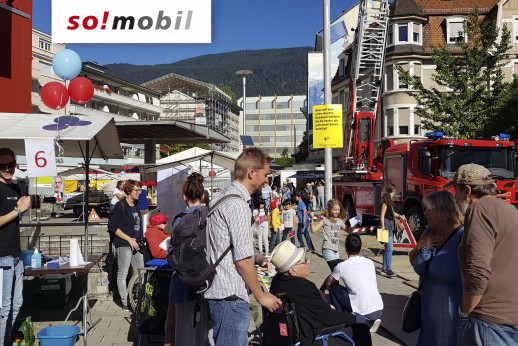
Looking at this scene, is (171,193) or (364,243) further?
(364,243)

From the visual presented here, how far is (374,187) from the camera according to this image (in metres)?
20.7

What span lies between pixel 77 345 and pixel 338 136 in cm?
984

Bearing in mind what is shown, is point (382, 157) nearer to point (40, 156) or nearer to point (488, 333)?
point (40, 156)

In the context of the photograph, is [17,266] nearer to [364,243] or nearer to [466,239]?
[466,239]

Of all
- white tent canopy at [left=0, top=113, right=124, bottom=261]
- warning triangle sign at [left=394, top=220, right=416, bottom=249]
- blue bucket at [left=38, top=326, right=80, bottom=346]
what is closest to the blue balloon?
white tent canopy at [left=0, top=113, right=124, bottom=261]

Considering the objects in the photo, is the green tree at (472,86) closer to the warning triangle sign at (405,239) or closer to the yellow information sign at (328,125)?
the yellow information sign at (328,125)

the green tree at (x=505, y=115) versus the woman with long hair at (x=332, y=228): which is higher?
the green tree at (x=505, y=115)

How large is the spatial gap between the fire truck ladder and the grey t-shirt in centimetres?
1465

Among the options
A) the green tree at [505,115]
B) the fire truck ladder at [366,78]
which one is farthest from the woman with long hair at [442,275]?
the green tree at [505,115]

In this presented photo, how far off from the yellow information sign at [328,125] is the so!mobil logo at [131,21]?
20.4 feet

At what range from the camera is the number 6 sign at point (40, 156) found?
6.50 meters

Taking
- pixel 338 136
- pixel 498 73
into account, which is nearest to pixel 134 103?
pixel 498 73

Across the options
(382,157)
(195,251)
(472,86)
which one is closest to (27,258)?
(195,251)

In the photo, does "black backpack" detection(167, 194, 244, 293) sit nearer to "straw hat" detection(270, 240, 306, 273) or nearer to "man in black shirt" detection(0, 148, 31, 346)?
"straw hat" detection(270, 240, 306, 273)
